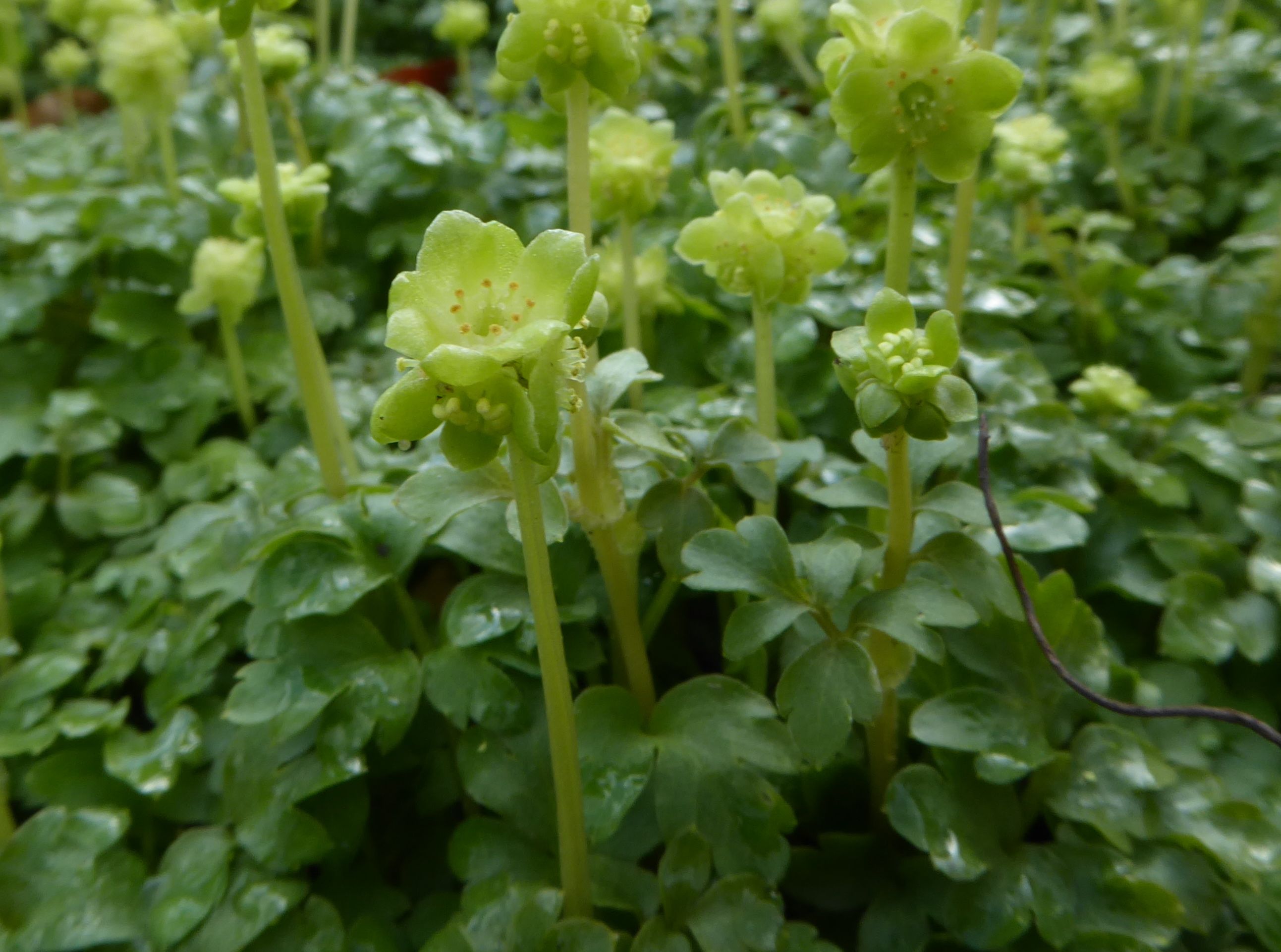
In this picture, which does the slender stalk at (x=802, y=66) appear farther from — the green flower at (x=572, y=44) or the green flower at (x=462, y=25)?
the green flower at (x=572, y=44)

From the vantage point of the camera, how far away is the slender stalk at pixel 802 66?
5.52ft

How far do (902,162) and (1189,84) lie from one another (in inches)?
42.0

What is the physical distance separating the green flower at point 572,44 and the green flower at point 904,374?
0.24 m

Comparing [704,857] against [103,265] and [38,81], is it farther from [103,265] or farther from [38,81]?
[38,81]

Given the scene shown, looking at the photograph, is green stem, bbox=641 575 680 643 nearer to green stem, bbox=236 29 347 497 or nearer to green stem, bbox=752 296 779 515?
green stem, bbox=752 296 779 515

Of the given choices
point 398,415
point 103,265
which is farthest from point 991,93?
point 103,265

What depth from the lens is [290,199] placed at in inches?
36.1

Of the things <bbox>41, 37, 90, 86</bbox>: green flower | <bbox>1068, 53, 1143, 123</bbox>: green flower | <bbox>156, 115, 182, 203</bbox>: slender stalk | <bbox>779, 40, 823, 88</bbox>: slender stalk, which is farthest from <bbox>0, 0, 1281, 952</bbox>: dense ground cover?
<bbox>41, 37, 90, 86</bbox>: green flower

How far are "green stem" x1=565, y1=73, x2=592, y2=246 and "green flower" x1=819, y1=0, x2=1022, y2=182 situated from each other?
6.7 inches

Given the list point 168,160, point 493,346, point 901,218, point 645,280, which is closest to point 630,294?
point 645,280

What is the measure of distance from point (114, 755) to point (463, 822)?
1.01 feet

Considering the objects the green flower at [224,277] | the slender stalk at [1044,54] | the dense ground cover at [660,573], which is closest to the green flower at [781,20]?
the slender stalk at [1044,54]

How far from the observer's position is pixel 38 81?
290 cm

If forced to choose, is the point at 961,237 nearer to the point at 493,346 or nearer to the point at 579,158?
the point at 579,158
